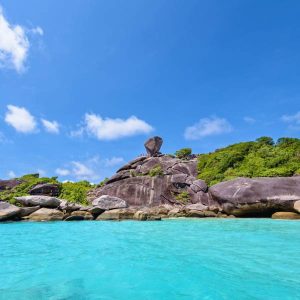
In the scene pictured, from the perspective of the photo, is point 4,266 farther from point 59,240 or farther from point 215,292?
point 215,292

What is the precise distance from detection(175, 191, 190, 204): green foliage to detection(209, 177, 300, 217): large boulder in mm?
6259

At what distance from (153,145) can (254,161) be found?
1559 centimetres

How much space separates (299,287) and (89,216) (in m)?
19.2

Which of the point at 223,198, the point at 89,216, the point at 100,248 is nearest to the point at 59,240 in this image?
the point at 100,248

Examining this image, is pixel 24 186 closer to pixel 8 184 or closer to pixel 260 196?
pixel 8 184

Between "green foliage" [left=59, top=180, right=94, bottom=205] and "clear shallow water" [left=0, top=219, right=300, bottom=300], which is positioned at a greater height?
"green foliage" [left=59, top=180, right=94, bottom=205]

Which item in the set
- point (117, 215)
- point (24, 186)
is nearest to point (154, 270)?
point (117, 215)

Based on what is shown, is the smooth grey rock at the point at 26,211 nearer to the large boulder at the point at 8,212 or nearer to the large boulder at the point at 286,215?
the large boulder at the point at 8,212

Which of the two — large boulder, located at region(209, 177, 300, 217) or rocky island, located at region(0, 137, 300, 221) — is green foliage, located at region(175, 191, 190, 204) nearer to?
rocky island, located at region(0, 137, 300, 221)

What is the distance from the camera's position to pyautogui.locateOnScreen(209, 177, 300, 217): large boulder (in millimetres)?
20641

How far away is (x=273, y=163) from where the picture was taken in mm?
28516

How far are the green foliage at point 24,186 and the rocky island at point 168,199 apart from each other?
787mm

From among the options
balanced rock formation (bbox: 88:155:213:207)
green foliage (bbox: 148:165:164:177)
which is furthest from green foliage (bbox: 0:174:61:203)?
green foliage (bbox: 148:165:164:177)

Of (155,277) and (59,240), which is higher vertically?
(59,240)
